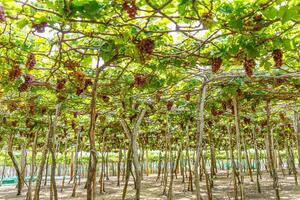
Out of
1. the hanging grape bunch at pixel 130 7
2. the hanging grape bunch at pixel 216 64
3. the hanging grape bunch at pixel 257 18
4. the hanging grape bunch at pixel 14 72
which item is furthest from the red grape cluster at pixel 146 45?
the hanging grape bunch at pixel 14 72

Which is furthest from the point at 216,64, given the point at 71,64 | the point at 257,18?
the point at 71,64

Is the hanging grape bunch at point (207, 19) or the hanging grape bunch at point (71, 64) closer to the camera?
the hanging grape bunch at point (207, 19)

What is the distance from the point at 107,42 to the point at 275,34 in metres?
3.20

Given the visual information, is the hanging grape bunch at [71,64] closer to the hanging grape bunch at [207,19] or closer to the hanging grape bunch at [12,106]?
the hanging grape bunch at [207,19]

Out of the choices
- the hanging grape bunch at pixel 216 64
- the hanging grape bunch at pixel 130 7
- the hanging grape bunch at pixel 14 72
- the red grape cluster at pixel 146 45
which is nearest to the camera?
the hanging grape bunch at pixel 130 7

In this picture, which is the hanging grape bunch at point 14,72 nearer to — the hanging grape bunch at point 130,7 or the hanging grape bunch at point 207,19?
the hanging grape bunch at point 130,7

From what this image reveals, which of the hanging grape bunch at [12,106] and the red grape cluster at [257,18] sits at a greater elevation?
the red grape cluster at [257,18]

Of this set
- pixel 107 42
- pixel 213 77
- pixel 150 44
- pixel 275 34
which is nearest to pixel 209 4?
pixel 150 44

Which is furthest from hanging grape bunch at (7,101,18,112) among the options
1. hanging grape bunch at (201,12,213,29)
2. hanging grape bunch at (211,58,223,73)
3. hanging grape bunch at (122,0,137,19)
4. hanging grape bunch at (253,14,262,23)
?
hanging grape bunch at (253,14,262,23)

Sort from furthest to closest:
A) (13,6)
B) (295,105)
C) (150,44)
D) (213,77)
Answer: (295,105) → (213,77) → (150,44) → (13,6)

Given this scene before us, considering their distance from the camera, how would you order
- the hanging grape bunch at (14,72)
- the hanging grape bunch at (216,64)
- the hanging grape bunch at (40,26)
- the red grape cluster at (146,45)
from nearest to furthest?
the hanging grape bunch at (40,26) < the red grape cluster at (146,45) < the hanging grape bunch at (216,64) < the hanging grape bunch at (14,72)

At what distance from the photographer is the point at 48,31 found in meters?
5.39

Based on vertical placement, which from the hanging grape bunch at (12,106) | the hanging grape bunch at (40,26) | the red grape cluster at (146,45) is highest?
the hanging grape bunch at (40,26)

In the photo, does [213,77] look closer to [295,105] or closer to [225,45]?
[225,45]
